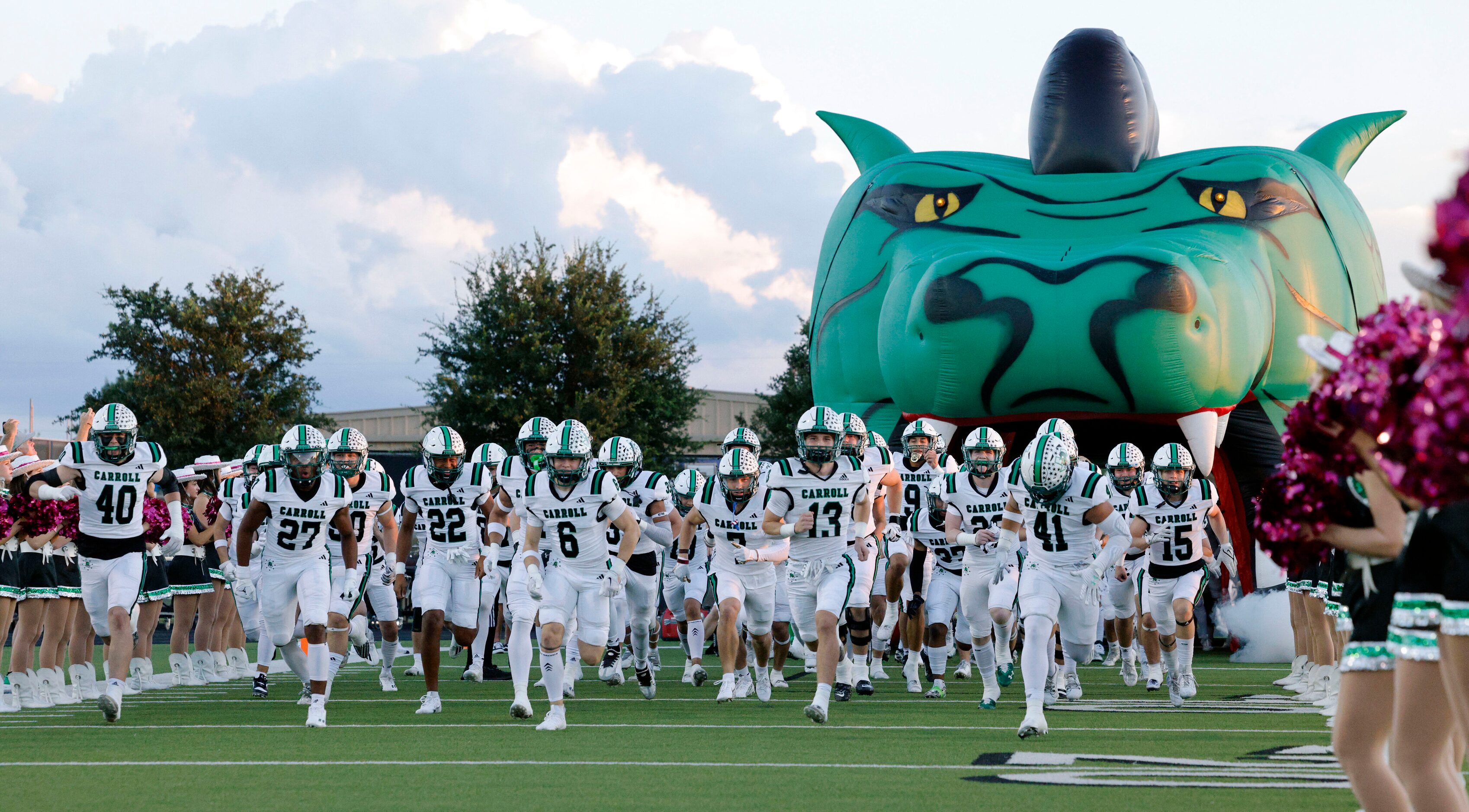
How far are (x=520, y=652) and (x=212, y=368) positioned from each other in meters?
28.9

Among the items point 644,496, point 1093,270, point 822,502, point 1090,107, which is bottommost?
point 822,502

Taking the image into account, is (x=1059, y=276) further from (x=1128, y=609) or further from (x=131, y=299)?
(x=131, y=299)

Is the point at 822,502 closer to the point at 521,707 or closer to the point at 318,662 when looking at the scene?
the point at 521,707

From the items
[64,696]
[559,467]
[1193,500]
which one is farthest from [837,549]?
[64,696]

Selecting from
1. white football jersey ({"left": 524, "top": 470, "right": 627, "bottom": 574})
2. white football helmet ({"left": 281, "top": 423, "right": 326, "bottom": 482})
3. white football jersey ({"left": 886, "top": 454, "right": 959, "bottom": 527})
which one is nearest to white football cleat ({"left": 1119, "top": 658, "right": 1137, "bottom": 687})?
white football jersey ({"left": 886, "top": 454, "right": 959, "bottom": 527})

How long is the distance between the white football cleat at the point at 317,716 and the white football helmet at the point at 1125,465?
6.57 metres

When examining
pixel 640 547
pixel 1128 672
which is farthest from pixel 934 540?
pixel 640 547

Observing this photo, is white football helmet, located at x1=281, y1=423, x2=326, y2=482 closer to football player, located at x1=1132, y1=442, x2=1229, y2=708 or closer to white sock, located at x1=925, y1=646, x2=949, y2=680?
white sock, located at x1=925, y1=646, x2=949, y2=680

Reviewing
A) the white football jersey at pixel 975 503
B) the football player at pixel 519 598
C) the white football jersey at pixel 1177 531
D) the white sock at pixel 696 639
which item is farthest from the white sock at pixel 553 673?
the white football jersey at pixel 1177 531

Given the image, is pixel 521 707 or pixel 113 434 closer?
pixel 521 707

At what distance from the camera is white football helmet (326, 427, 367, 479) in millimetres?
12508

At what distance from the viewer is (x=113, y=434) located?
11.4 meters

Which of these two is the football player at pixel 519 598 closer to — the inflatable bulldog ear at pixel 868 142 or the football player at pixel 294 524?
the football player at pixel 294 524

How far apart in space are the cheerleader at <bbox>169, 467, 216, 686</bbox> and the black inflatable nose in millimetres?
11167
